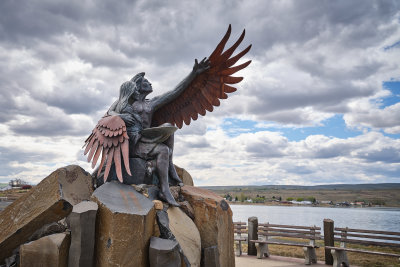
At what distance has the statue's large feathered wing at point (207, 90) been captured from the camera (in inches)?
182

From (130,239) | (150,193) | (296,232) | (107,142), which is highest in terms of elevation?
(107,142)

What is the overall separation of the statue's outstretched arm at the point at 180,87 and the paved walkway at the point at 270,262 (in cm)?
451

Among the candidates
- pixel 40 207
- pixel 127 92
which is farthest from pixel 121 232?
pixel 127 92

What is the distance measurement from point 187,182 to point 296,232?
4.66m

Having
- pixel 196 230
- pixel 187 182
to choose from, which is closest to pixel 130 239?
pixel 196 230

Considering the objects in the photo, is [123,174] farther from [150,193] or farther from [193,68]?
[193,68]

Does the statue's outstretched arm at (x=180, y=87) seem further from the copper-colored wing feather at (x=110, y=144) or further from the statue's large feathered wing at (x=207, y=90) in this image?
the copper-colored wing feather at (x=110, y=144)

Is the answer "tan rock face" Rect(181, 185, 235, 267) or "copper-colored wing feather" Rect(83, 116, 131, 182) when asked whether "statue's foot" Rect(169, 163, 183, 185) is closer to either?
"tan rock face" Rect(181, 185, 235, 267)

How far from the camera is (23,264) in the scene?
10.7ft

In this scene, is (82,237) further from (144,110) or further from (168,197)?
(144,110)

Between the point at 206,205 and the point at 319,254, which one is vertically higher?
the point at 206,205

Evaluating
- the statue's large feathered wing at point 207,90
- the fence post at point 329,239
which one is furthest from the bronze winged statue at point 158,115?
the fence post at point 329,239

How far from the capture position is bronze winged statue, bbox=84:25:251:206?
4.07m

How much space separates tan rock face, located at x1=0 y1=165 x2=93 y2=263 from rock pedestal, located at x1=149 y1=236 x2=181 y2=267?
114cm
